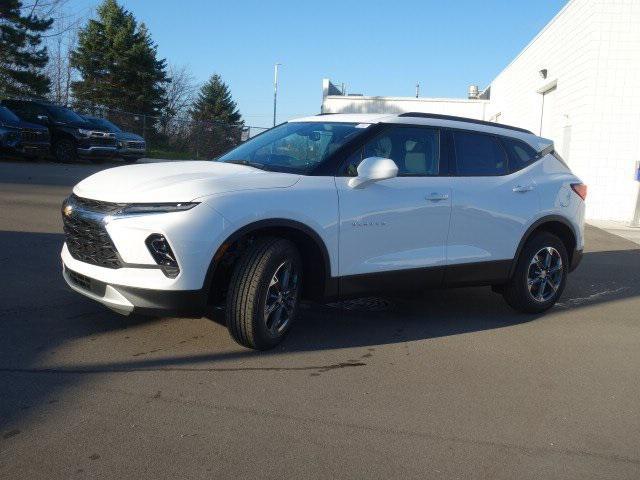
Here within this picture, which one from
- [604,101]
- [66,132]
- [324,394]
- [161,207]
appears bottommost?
[324,394]

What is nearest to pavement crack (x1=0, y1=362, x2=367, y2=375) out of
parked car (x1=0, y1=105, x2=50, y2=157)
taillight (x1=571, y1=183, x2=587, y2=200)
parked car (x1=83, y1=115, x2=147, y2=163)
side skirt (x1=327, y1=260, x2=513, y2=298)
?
side skirt (x1=327, y1=260, x2=513, y2=298)

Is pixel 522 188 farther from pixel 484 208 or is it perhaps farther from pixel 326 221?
pixel 326 221

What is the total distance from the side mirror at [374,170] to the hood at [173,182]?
0.47m

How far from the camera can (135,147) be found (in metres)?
24.7

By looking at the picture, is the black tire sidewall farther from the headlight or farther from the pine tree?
the pine tree

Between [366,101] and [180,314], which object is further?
[366,101]

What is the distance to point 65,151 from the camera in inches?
885

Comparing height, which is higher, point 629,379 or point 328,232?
point 328,232

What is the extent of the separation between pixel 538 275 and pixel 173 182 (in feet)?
12.1

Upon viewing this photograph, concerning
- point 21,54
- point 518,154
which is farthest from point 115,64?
point 518,154

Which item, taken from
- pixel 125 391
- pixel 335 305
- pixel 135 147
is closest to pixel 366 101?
pixel 135 147

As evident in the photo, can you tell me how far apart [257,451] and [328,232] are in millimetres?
1960

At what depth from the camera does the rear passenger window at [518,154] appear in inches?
258

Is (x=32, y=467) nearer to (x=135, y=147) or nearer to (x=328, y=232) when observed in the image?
(x=328, y=232)
